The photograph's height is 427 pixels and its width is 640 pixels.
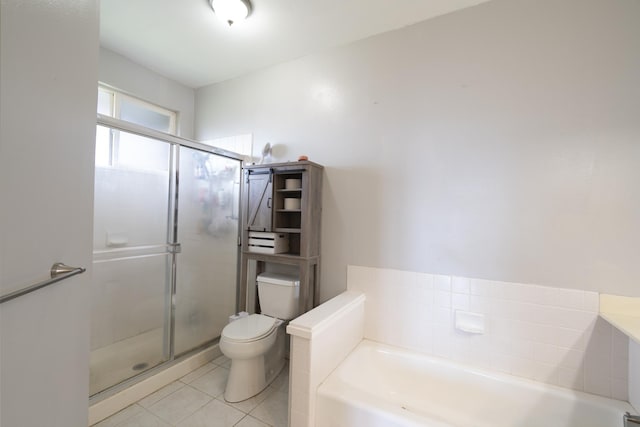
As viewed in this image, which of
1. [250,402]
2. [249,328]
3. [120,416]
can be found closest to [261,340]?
[249,328]

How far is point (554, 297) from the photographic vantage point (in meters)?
1.52

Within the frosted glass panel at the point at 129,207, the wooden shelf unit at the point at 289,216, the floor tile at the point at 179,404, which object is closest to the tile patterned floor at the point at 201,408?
the floor tile at the point at 179,404

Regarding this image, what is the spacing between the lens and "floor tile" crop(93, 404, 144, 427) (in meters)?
1.58

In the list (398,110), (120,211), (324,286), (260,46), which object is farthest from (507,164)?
(120,211)

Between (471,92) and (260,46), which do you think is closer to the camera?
(471,92)

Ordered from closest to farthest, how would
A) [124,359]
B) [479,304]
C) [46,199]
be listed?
[46,199]
[479,304]
[124,359]

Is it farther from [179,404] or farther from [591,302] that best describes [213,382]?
[591,302]

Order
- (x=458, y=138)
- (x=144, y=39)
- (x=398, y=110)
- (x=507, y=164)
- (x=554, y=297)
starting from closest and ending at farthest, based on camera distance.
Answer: (x=554, y=297)
(x=507, y=164)
(x=458, y=138)
(x=398, y=110)
(x=144, y=39)

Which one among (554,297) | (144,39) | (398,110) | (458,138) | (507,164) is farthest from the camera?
(144,39)

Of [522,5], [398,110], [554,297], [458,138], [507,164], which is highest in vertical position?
[522,5]

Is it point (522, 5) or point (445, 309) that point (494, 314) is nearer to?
point (445, 309)

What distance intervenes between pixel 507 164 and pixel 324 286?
1511 mm

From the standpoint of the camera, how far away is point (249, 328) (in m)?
1.91

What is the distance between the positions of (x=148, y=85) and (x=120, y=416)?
2.65 meters
